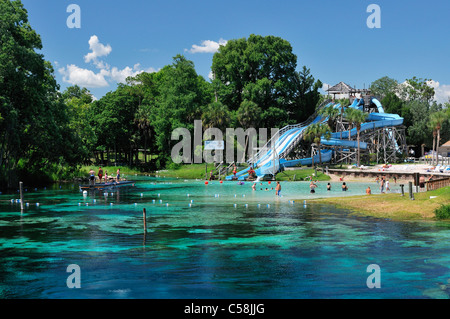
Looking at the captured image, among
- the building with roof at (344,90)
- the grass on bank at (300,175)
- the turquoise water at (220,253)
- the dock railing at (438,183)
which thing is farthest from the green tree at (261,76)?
the turquoise water at (220,253)

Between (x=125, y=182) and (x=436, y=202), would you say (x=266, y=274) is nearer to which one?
(x=436, y=202)

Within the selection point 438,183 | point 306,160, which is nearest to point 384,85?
point 306,160

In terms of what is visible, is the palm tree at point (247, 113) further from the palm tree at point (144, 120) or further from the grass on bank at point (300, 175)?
the palm tree at point (144, 120)

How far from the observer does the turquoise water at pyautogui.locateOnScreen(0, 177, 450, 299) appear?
16.3 metres

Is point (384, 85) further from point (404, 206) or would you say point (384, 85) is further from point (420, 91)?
point (404, 206)

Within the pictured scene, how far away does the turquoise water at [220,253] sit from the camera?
53.6 ft

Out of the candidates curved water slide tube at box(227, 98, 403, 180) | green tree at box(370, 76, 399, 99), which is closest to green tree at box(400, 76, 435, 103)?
green tree at box(370, 76, 399, 99)

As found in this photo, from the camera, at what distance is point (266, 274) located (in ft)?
59.0

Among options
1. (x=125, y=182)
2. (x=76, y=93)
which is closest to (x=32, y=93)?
(x=125, y=182)

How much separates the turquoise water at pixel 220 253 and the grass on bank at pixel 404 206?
6.00 feet

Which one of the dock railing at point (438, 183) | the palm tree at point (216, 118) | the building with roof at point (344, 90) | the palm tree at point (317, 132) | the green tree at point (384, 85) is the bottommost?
the dock railing at point (438, 183)

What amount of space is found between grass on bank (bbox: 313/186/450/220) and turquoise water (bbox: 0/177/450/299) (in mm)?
1828
